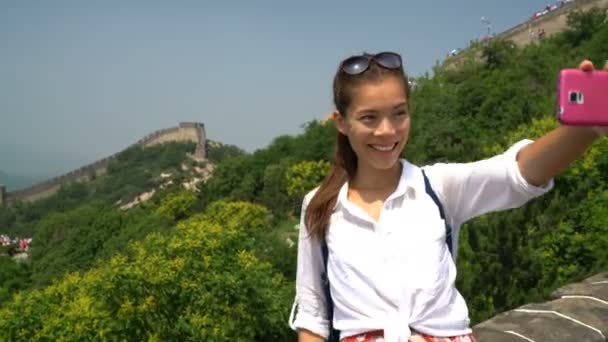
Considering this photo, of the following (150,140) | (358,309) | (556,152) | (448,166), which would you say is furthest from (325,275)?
(150,140)

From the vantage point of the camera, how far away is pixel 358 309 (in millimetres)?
1825

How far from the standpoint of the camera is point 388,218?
1.85 m

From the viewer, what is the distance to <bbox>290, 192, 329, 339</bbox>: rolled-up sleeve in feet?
6.39

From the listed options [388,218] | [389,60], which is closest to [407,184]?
[388,218]

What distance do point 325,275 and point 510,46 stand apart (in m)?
37.9

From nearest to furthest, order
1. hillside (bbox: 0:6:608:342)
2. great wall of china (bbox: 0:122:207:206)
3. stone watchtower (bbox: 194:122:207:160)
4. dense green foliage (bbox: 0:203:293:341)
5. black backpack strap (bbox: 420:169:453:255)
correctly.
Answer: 1. black backpack strap (bbox: 420:169:453:255)
2. hillside (bbox: 0:6:608:342)
3. dense green foliage (bbox: 0:203:293:341)
4. great wall of china (bbox: 0:122:207:206)
5. stone watchtower (bbox: 194:122:207:160)

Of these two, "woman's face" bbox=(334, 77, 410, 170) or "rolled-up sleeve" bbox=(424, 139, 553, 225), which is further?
"woman's face" bbox=(334, 77, 410, 170)

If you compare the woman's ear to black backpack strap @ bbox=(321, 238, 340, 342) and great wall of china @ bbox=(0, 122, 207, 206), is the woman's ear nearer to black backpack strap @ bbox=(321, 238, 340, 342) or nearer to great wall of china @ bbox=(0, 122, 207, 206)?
black backpack strap @ bbox=(321, 238, 340, 342)

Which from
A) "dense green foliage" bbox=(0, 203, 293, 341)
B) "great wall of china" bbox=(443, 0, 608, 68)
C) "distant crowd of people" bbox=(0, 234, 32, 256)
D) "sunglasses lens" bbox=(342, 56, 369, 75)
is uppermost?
"great wall of china" bbox=(443, 0, 608, 68)

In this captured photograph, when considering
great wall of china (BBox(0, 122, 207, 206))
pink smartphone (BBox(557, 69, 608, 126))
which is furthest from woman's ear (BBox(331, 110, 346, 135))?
great wall of china (BBox(0, 122, 207, 206))

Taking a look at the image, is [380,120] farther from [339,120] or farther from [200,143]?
[200,143]

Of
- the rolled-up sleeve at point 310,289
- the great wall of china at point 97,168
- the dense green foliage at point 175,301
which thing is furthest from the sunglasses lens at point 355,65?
A: the great wall of china at point 97,168

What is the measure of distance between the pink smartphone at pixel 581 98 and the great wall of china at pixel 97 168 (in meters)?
95.9

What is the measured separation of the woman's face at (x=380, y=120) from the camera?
1872 mm
